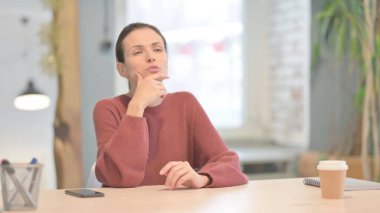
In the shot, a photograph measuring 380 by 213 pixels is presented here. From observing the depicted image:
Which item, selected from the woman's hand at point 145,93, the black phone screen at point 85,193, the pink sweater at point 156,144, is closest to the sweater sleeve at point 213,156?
the pink sweater at point 156,144

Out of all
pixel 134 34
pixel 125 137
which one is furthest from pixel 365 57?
pixel 125 137

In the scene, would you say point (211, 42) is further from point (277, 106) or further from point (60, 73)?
point (60, 73)

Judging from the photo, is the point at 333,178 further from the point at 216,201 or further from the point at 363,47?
the point at 363,47

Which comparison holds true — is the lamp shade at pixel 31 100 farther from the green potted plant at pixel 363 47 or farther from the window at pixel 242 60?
the green potted plant at pixel 363 47

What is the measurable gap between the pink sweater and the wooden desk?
0.25 feet

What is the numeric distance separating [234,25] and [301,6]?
0.48 m

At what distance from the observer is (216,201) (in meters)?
1.61

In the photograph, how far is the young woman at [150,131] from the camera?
193cm

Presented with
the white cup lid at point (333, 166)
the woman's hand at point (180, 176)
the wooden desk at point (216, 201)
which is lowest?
the wooden desk at point (216, 201)

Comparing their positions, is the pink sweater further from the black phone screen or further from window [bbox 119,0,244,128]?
window [bbox 119,0,244,128]

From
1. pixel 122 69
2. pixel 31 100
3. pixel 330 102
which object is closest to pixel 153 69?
pixel 122 69

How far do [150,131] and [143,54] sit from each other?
26 centimetres

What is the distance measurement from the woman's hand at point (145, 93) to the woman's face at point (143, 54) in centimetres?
4

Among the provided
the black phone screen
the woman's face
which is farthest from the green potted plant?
the black phone screen
